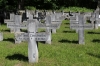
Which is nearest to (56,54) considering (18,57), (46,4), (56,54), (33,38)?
(56,54)

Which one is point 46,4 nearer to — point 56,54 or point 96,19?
point 96,19

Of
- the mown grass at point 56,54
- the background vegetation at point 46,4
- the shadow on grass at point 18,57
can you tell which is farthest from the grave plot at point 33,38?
the background vegetation at point 46,4

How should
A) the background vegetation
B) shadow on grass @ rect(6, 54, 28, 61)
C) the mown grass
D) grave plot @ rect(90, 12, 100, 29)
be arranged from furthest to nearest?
the background vegetation → grave plot @ rect(90, 12, 100, 29) → shadow on grass @ rect(6, 54, 28, 61) → the mown grass

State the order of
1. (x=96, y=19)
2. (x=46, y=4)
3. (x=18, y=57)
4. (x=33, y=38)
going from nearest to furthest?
(x=33, y=38) < (x=18, y=57) < (x=96, y=19) < (x=46, y=4)

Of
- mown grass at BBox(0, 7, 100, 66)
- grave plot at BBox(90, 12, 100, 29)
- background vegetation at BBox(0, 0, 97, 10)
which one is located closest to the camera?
mown grass at BBox(0, 7, 100, 66)

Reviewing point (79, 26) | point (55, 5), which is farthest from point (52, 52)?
point (55, 5)

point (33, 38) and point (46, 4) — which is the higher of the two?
point (46, 4)

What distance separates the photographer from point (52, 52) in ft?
32.1

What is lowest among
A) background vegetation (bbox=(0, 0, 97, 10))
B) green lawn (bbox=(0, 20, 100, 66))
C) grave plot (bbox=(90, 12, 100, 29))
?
green lawn (bbox=(0, 20, 100, 66))

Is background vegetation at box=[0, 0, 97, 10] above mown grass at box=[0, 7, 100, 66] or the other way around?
above

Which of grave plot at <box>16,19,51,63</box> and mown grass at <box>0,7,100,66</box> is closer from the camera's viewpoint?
grave plot at <box>16,19,51,63</box>

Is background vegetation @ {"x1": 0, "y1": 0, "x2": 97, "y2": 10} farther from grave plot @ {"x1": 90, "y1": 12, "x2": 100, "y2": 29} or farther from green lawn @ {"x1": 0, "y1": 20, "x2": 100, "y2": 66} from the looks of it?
green lawn @ {"x1": 0, "y1": 20, "x2": 100, "y2": 66}

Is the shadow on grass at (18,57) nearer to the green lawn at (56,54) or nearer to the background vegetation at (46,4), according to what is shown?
the green lawn at (56,54)

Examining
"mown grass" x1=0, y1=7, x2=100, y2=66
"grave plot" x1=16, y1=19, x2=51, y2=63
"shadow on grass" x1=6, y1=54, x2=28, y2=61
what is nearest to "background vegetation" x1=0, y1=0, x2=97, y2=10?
"mown grass" x1=0, y1=7, x2=100, y2=66
